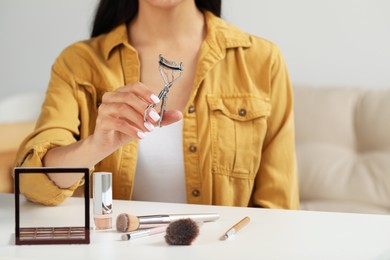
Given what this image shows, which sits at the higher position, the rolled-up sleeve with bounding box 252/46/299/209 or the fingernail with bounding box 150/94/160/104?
the fingernail with bounding box 150/94/160/104

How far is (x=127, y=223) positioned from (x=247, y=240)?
0.15 metres

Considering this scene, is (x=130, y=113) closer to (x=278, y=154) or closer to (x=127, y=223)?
(x=127, y=223)

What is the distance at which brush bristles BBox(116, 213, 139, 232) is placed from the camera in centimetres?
95

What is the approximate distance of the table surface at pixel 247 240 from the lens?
856 millimetres

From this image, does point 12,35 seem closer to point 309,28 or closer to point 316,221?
point 309,28

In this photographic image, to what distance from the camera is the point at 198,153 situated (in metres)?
1.39

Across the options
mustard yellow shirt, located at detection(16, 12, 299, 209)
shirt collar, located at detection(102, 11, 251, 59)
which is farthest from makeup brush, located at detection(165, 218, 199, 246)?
shirt collar, located at detection(102, 11, 251, 59)

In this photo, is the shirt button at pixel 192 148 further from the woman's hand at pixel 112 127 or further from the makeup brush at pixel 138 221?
the makeup brush at pixel 138 221

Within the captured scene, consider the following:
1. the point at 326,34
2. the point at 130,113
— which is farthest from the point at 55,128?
the point at 326,34

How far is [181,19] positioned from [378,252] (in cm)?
71

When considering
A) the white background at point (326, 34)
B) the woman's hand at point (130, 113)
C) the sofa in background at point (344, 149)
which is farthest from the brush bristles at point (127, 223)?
the white background at point (326, 34)

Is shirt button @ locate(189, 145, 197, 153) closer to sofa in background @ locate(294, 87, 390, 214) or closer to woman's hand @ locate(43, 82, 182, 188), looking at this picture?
woman's hand @ locate(43, 82, 182, 188)

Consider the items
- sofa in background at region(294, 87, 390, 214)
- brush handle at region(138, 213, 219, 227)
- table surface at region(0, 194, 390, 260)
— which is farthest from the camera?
sofa in background at region(294, 87, 390, 214)

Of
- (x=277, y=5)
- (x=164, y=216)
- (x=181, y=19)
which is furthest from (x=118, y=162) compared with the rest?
(x=277, y=5)
